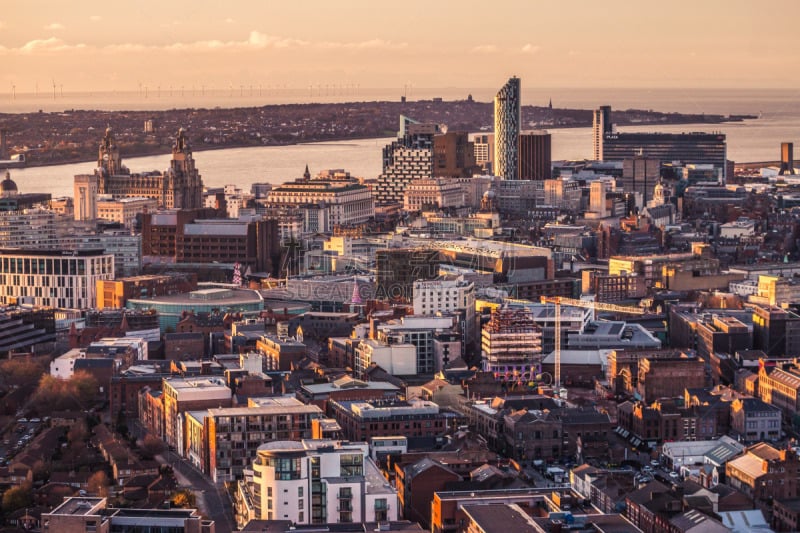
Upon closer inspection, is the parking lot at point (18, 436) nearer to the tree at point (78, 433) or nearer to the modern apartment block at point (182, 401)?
the tree at point (78, 433)

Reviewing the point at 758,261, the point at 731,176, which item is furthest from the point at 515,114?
the point at 758,261

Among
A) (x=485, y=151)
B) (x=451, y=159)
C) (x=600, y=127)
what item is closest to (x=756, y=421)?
(x=451, y=159)

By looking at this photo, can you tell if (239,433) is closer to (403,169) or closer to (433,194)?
(433,194)

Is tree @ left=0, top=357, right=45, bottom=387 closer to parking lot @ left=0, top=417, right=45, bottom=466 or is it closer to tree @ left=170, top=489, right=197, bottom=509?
parking lot @ left=0, top=417, right=45, bottom=466

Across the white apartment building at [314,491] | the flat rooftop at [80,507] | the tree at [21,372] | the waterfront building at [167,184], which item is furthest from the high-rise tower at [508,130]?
the flat rooftop at [80,507]

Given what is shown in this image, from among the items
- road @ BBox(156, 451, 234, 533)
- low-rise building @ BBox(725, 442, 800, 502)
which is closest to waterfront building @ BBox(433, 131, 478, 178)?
road @ BBox(156, 451, 234, 533)

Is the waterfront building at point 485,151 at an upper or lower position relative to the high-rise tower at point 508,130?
lower
